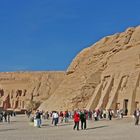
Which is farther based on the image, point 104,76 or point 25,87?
→ point 25,87

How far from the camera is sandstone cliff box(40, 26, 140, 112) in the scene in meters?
45.6

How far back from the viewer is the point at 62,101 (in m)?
55.7

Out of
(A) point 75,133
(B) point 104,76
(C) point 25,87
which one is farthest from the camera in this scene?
(C) point 25,87

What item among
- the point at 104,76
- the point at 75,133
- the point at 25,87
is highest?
the point at 25,87

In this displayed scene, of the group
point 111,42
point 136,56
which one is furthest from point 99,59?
point 136,56

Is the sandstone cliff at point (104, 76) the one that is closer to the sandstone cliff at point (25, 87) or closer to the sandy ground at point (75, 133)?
the sandy ground at point (75, 133)

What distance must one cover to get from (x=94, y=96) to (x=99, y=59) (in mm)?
7023

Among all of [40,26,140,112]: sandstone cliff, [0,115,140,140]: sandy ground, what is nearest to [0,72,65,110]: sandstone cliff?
[40,26,140,112]: sandstone cliff

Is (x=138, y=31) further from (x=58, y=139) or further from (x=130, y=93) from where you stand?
(x=58, y=139)

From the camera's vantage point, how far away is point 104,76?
51.3 metres

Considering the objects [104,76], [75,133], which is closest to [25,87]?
[104,76]

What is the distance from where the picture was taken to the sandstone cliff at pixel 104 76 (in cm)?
4562

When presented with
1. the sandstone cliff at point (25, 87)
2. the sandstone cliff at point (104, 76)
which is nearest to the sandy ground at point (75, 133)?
the sandstone cliff at point (104, 76)

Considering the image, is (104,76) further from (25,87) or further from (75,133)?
(25,87)
